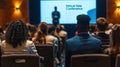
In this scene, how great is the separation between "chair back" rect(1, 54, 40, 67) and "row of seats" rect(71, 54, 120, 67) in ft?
1.33

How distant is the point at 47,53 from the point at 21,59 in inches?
83.8

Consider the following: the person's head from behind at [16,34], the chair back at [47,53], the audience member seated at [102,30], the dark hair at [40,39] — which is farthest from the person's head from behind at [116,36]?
the dark hair at [40,39]

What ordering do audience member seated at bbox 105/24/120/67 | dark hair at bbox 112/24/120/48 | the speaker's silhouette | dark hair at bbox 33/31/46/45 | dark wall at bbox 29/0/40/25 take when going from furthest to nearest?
dark wall at bbox 29/0/40/25, the speaker's silhouette, dark hair at bbox 33/31/46/45, dark hair at bbox 112/24/120/48, audience member seated at bbox 105/24/120/67

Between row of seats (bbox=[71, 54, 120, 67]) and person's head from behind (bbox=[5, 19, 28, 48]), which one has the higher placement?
person's head from behind (bbox=[5, 19, 28, 48])

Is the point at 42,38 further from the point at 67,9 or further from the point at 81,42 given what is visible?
the point at 67,9

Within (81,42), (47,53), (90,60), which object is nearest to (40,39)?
(47,53)

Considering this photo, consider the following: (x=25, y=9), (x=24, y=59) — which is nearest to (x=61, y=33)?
(x=25, y=9)

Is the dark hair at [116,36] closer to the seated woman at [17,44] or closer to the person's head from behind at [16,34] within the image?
the seated woman at [17,44]

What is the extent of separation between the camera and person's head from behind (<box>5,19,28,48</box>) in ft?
14.8

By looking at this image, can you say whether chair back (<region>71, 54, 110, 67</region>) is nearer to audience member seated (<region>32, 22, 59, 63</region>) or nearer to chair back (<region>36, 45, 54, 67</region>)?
chair back (<region>36, 45, 54, 67</region>)

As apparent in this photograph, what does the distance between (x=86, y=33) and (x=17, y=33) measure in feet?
3.24

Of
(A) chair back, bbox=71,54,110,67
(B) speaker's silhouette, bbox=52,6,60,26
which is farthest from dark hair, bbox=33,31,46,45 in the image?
(B) speaker's silhouette, bbox=52,6,60,26

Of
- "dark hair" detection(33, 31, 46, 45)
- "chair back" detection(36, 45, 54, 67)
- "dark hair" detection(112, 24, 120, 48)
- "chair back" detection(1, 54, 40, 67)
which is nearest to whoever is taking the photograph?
"chair back" detection(1, 54, 40, 67)

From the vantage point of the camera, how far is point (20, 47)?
4.49 metres
